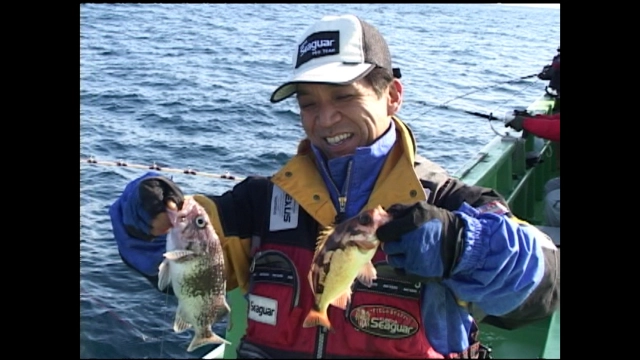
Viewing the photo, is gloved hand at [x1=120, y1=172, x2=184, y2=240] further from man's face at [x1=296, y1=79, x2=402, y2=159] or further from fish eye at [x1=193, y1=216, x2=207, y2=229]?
man's face at [x1=296, y1=79, x2=402, y2=159]

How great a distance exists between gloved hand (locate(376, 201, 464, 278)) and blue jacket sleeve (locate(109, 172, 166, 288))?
0.97m

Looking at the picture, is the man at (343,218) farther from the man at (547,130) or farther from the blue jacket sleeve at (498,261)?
the man at (547,130)

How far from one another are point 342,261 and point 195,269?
0.63 metres

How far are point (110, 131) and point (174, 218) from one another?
9732 millimetres

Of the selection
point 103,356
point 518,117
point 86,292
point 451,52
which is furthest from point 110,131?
point 451,52

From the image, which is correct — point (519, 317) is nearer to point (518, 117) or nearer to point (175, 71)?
point (518, 117)

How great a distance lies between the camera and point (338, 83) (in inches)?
111

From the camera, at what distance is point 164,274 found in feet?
9.53

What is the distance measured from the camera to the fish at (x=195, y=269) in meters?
2.81

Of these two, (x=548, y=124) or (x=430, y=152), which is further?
(x=430, y=152)

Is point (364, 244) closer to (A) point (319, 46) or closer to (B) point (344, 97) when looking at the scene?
(B) point (344, 97)

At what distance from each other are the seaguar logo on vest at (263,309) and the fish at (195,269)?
0.37 feet

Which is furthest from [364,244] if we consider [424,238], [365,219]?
[424,238]
